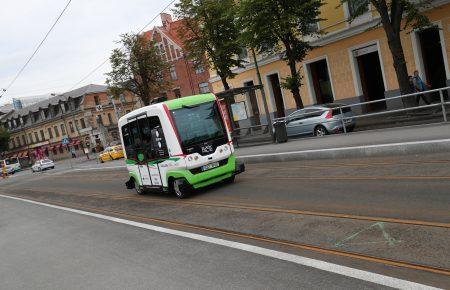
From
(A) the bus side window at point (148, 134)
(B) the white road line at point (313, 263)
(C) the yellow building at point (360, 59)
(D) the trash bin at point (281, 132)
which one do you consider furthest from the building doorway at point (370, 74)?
(B) the white road line at point (313, 263)

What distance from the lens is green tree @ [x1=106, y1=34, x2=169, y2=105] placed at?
42625mm

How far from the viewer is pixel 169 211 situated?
1147 cm

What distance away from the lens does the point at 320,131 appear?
66.0ft

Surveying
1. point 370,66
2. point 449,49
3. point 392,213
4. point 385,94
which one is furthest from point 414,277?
point 370,66

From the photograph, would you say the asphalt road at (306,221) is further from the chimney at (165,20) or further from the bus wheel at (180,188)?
the chimney at (165,20)

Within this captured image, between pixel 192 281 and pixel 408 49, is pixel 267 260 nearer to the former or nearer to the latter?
pixel 192 281

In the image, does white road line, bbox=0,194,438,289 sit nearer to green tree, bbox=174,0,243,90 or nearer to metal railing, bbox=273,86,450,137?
metal railing, bbox=273,86,450,137

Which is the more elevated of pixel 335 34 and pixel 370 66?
pixel 335 34

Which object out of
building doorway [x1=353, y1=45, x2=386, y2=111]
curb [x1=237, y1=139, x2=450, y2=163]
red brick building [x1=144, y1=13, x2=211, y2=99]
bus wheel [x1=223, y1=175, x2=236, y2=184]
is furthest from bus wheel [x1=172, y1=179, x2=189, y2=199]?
red brick building [x1=144, y1=13, x2=211, y2=99]

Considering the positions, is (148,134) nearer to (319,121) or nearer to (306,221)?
(306,221)

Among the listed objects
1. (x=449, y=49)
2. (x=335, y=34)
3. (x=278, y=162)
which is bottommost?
(x=278, y=162)

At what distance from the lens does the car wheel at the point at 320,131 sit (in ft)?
65.5

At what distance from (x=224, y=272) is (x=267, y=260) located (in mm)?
596

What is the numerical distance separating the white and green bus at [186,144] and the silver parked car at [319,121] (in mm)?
7248
